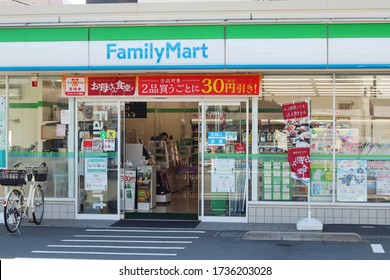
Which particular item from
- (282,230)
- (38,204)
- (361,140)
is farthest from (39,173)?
(361,140)

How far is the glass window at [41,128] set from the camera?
1341 cm

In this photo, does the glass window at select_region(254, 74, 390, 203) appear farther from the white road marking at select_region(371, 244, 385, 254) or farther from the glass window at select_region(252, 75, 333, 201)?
the white road marking at select_region(371, 244, 385, 254)

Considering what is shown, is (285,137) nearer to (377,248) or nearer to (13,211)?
(377,248)

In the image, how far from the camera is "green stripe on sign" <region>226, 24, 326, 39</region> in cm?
1191

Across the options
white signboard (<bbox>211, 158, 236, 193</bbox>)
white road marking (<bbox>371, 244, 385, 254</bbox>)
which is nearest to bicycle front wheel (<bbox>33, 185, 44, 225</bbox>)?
white signboard (<bbox>211, 158, 236, 193</bbox>)

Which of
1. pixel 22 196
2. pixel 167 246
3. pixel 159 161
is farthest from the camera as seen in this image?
pixel 159 161

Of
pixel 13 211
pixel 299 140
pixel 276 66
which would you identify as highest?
pixel 276 66

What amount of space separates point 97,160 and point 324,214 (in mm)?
4856

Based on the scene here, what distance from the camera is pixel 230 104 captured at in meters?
12.9

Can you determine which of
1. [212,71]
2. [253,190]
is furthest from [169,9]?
[253,190]

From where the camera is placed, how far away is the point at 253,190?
12.8 metres

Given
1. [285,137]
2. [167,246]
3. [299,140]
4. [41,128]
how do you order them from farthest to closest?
[41,128] → [285,137] → [299,140] → [167,246]

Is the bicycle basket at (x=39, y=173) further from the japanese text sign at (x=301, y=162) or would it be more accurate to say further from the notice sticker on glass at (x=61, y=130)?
the japanese text sign at (x=301, y=162)

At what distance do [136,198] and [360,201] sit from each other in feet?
16.7
